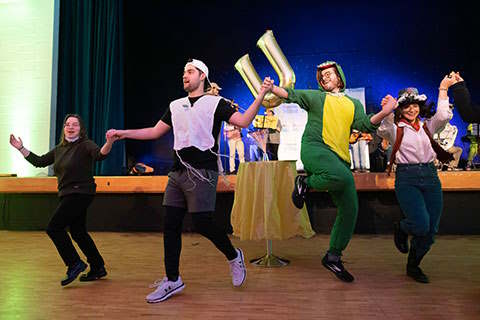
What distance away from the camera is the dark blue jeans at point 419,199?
2.12 meters

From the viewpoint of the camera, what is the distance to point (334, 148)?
2135 millimetres

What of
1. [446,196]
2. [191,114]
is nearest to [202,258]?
[191,114]

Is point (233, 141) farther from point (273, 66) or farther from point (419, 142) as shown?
point (419, 142)

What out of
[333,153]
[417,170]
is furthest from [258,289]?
[417,170]

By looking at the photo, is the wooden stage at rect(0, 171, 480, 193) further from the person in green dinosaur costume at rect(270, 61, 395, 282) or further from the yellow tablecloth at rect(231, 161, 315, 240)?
the person in green dinosaur costume at rect(270, 61, 395, 282)

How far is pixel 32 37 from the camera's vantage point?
5.98 meters

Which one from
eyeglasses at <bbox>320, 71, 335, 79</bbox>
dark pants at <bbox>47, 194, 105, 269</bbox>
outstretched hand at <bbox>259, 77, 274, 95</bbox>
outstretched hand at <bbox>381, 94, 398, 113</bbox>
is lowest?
dark pants at <bbox>47, 194, 105, 269</bbox>

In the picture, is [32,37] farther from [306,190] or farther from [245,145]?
[306,190]

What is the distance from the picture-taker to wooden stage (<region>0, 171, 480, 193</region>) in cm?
362

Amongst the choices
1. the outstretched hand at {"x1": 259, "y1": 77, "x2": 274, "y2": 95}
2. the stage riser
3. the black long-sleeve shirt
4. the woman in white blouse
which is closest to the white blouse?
the woman in white blouse

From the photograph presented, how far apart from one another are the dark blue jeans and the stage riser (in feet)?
5.69

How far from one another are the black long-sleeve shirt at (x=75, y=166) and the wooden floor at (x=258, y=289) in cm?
62

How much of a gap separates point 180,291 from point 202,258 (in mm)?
920

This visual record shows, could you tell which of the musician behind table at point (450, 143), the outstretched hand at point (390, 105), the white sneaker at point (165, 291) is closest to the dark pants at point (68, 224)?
the white sneaker at point (165, 291)
